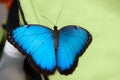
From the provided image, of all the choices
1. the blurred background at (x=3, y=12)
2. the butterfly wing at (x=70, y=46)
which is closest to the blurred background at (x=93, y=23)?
the butterfly wing at (x=70, y=46)

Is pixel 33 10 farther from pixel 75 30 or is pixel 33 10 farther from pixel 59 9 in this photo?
pixel 75 30

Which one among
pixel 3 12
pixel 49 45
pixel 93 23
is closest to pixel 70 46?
pixel 49 45

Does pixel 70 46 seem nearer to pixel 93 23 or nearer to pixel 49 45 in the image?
pixel 49 45

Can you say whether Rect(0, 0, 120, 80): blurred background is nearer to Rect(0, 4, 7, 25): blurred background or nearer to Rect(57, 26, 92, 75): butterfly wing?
Rect(57, 26, 92, 75): butterfly wing

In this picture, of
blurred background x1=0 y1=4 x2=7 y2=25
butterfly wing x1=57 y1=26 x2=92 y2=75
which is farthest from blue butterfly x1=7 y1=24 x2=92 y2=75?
blurred background x1=0 y1=4 x2=7 y2=25

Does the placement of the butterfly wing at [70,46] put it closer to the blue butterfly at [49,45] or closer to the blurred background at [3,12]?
the blue butterfly at [49,45]

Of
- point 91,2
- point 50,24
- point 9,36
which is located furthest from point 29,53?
point 91,2

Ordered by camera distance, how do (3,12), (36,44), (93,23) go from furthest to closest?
1. (3,12)
2. (93,23)
3. (36,44)
